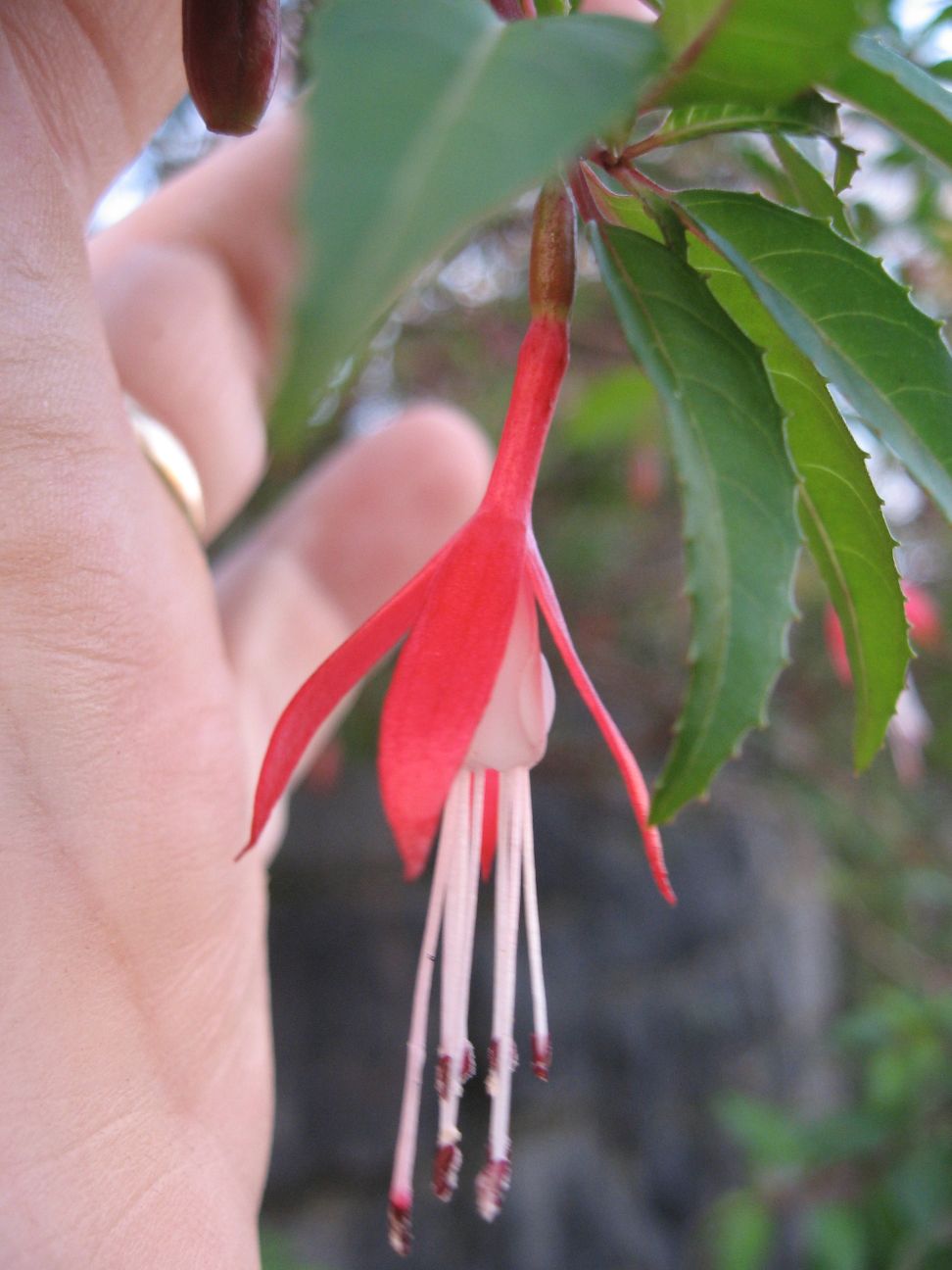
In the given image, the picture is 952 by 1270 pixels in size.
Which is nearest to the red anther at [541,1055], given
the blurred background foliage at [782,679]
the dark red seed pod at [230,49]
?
the dark red seed pod at [230,49]

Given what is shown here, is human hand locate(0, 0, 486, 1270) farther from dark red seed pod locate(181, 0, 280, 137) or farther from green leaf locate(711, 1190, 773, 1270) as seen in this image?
green leaf locate(711, 1190, 773, 1270)

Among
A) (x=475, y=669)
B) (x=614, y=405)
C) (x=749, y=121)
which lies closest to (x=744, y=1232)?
(x=614, y=405)

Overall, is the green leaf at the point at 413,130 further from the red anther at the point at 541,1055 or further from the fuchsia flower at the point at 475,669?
the red anther at the point at 541,1055

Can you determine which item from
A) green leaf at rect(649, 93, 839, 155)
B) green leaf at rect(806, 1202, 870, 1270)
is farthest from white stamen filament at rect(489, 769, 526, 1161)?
green leaf at rect(806, 1202, 870, 1270)

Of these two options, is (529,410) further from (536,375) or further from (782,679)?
(782,679)

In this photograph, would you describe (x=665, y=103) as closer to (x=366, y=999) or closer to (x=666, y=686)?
(x=666, y=686)

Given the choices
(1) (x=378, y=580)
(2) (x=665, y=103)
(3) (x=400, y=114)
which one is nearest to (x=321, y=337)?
(3) (x=400, y=114)
